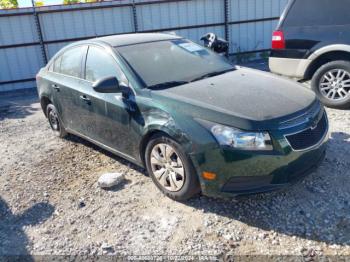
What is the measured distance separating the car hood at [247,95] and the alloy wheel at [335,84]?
2014mm

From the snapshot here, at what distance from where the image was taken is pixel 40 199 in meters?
4.02

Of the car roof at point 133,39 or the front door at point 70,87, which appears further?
the front door at point 70,87

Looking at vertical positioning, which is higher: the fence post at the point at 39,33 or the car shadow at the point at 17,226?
the fence post at the point at 39,33

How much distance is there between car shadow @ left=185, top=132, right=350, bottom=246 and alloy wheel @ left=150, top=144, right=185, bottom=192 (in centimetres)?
27

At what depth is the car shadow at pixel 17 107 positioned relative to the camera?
306 inches

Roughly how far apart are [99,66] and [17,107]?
501 centimetres

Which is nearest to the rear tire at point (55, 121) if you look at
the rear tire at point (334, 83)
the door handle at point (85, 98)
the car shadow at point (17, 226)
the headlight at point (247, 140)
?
the door handle at point (85, 98)

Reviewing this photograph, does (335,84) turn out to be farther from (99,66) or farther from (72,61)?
(72,61)

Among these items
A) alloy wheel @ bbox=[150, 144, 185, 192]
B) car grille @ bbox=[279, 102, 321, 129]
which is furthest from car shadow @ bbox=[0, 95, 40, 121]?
car grille @ bbox=[279, 102, 321, 129]

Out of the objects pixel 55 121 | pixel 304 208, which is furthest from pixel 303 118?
pixel 55 121

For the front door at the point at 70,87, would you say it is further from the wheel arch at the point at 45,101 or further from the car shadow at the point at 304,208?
the car shadow at the point at 304,208

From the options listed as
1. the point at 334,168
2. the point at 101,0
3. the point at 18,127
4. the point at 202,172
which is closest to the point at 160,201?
the point at 202,172

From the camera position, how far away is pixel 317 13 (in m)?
5.63

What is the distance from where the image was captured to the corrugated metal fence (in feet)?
33.6
